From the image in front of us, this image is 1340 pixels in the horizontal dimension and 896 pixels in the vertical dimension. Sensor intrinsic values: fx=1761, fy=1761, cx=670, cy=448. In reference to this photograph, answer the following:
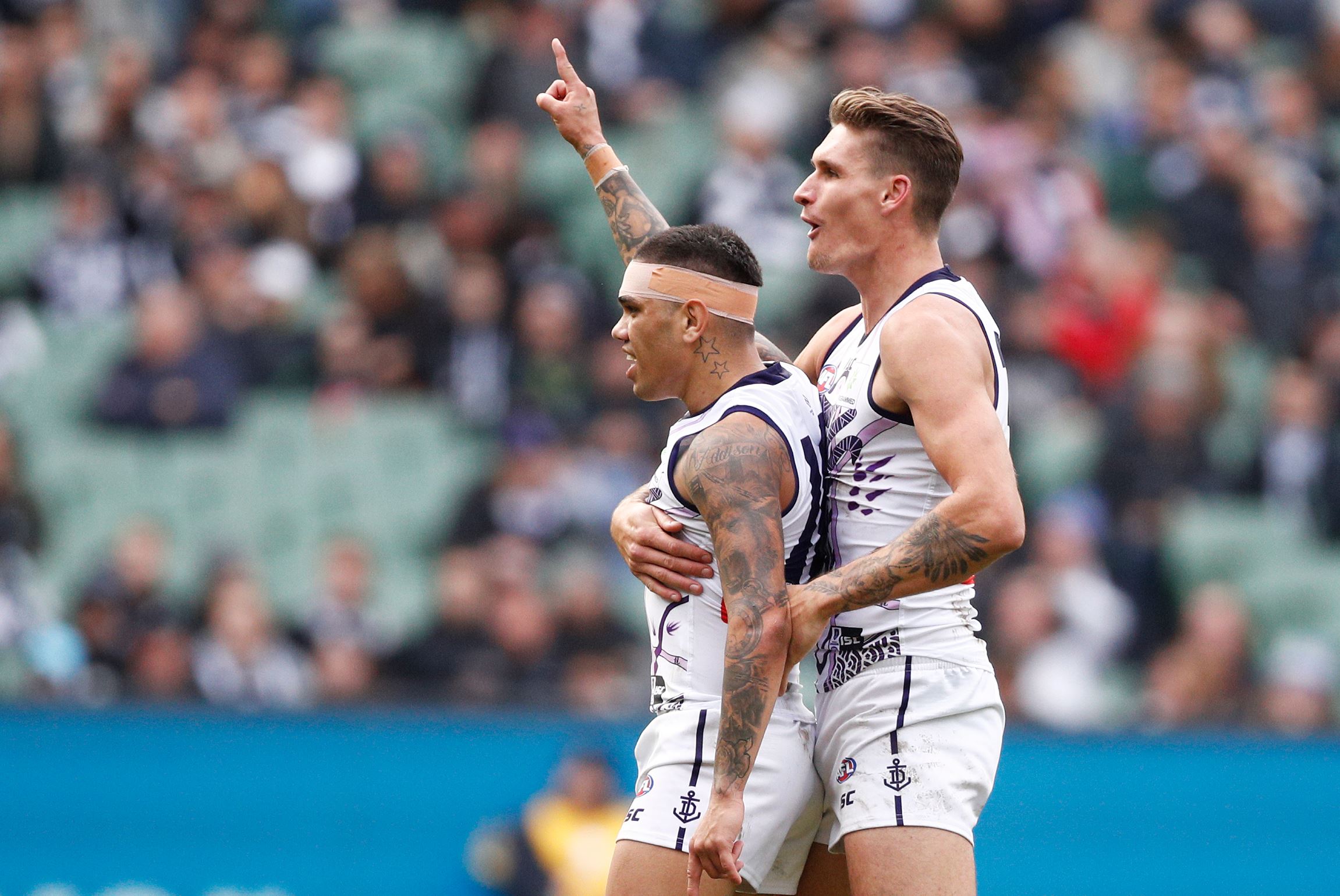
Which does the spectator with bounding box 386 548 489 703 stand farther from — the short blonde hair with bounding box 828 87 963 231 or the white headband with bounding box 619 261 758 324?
the short blonde hair with bounding box 828 87 963 231

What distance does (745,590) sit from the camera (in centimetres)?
432

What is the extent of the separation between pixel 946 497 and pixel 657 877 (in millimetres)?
1202

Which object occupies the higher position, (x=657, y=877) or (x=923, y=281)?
(x=923, y=281)

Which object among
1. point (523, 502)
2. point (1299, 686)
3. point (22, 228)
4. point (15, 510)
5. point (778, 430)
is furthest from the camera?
point (22, 228)

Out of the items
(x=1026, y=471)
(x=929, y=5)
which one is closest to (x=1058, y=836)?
(x=1026, y=471)

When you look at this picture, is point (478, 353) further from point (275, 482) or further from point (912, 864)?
point (912, 864)

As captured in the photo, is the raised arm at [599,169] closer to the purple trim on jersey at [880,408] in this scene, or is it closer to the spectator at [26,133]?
the purple trim on jersey at [880,408]

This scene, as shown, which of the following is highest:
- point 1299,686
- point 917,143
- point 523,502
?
point 523,502

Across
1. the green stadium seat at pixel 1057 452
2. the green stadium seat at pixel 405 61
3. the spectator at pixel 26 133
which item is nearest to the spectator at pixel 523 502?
the green stadium seat at pixel 1057 452

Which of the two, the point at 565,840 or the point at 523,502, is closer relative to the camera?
the point at 565,840

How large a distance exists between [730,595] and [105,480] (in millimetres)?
7768

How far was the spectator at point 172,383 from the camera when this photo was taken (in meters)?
11.2

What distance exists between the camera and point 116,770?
939cm

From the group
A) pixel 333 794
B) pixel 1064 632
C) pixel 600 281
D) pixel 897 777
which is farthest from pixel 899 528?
pixel 600 281
